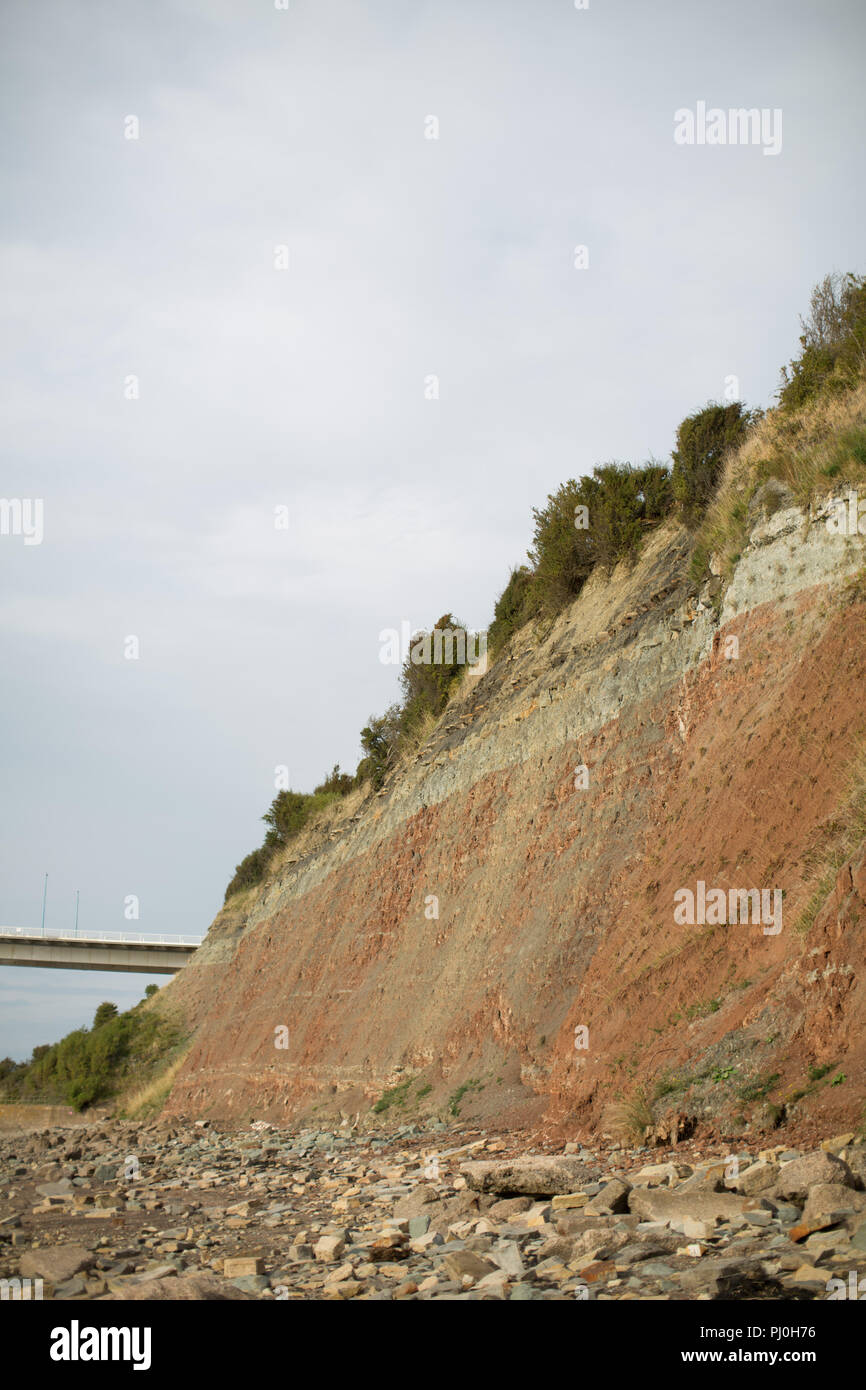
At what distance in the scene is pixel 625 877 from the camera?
16.6 m

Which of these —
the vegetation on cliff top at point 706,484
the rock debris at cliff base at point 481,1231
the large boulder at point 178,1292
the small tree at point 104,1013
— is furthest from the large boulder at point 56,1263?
the small tree at point 104,1013

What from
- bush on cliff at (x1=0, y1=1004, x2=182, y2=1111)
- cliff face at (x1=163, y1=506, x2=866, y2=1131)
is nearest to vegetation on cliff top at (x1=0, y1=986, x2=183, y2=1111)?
bush on cliff at (x1=0, y1=1004, x2=182, y2=1111)

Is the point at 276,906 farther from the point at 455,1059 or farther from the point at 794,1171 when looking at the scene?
the point at 794,1171

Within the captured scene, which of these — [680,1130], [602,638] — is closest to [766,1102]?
[680,1130]

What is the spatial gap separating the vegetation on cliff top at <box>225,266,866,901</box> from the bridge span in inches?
1212

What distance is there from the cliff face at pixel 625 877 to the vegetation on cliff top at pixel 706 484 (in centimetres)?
86

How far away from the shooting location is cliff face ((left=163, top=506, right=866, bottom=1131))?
11.3 m

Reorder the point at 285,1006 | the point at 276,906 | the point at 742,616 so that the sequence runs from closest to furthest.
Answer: the point at 742,616 < the point at 285,1006 < the point at 276,906

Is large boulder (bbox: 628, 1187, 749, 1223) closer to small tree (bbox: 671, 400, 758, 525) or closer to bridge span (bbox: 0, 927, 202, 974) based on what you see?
small tree (bbox: 671, 400, 758, 525)

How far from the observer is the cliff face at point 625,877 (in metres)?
11.3

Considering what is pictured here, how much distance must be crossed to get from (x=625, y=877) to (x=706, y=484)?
9.34 m

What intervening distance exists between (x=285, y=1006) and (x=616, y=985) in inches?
688

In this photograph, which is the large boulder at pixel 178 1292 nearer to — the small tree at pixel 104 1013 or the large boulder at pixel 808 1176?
the large boulder at pixel 808 1176

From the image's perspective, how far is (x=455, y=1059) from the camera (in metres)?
18.8
